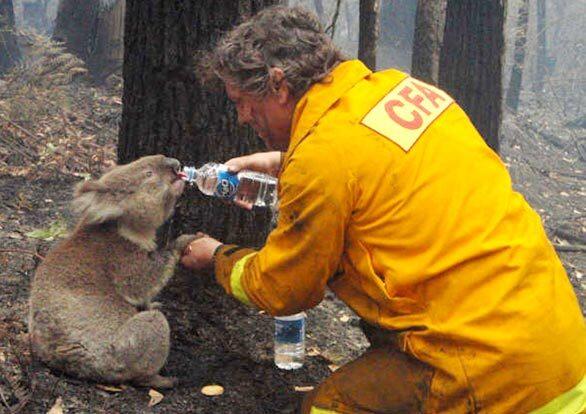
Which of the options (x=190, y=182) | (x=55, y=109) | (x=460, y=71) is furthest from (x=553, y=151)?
(x=190, y=182)

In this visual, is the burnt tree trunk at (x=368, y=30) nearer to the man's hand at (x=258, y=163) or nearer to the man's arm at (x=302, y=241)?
the man's hand at (x=258, y=163)

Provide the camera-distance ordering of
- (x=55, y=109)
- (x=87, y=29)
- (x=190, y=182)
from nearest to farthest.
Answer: (x=190, y=182) < (x=55, y=109) < (x=87, y=29)

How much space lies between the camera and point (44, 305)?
13.6ft

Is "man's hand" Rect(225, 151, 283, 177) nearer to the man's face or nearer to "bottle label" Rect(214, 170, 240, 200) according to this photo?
"bottle label" Rect(214, 170, 240, 200)

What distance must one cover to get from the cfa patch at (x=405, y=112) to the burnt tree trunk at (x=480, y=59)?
569 centimetres

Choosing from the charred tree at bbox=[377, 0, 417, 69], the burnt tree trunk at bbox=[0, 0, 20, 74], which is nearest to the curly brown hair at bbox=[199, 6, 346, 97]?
the burnt tree trunk at bbox=[0, 0, 20, 74]

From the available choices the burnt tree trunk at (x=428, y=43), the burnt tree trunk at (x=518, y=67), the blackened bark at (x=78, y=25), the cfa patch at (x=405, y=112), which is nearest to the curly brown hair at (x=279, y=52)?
the cfa patch at (x=405, y=112)

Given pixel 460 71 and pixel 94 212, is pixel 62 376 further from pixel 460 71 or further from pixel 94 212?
pixel 460 71

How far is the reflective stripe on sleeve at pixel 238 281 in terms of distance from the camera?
3738 mm

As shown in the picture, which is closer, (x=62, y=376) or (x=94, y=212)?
(x=62, y=376)

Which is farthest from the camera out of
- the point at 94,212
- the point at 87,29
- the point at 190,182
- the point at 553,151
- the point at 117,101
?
the point at 553,151

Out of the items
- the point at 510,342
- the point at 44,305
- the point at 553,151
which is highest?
the point at 510,342

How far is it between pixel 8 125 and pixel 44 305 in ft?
20.0

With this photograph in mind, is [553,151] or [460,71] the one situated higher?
[460,71]
